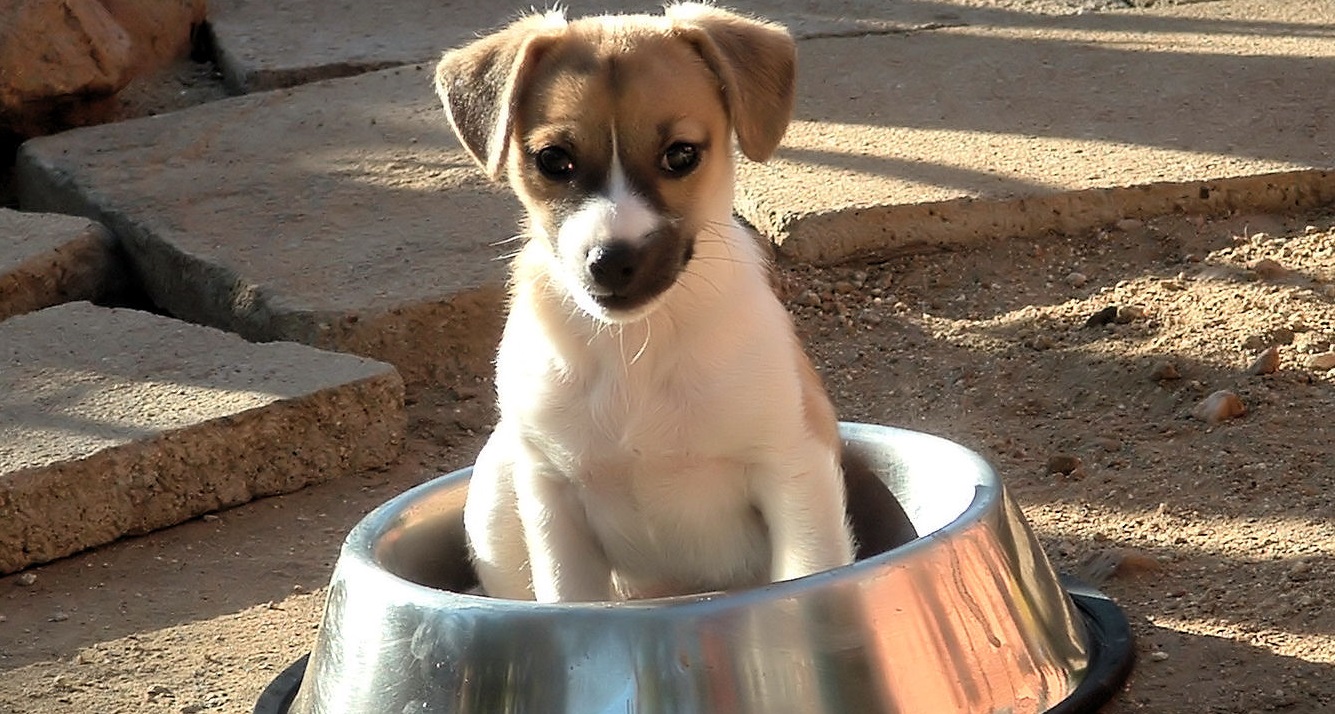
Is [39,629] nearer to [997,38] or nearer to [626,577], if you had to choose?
[626,577]

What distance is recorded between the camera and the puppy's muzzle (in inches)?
110

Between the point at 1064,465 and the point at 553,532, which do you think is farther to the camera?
the point at 1064,465

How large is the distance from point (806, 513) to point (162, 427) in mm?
1845

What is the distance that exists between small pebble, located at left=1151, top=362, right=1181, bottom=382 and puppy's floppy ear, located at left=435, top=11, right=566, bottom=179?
6.25ft

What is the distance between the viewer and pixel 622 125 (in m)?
2.89

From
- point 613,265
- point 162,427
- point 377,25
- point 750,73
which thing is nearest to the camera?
point 613,265

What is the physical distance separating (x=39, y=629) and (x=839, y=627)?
1935mm

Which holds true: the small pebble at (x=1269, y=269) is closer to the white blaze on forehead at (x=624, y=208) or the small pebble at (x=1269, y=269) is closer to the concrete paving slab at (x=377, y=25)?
the white blaze on forehead at (x=624, y=208)

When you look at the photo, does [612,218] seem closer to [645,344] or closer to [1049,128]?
[645,344]

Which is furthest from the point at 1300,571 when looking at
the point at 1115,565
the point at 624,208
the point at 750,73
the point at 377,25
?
the point at 377,25

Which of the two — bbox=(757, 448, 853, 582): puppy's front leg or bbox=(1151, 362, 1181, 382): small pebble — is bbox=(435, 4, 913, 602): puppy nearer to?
bbox=(757, 448, 853, 582): puppy's front leg

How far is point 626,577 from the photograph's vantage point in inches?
133

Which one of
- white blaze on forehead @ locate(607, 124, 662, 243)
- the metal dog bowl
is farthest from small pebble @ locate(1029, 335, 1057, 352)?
white blaze on forehead @ locate(607, 124, 662, 243)

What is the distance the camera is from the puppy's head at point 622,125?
287 cm
